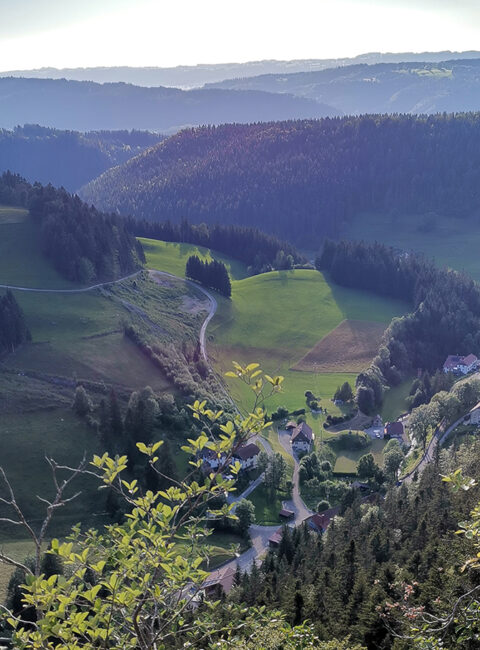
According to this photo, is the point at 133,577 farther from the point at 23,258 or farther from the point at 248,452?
the point at 23,258

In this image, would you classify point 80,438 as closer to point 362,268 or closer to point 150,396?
point 150,396

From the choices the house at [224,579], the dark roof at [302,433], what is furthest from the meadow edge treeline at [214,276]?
the house at [224,579]

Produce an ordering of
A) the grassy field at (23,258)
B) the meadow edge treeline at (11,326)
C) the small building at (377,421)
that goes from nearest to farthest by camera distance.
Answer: the meadow edge treeline at (11,326) → the small building at (377,421) → the grassy field at (23,258)

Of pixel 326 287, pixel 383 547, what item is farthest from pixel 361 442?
pixel 326 287

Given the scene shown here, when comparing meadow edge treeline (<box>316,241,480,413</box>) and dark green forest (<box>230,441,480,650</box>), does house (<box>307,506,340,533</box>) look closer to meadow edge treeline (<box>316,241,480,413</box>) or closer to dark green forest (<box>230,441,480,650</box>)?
dark green forest (<box>230,441,480,650</box>)

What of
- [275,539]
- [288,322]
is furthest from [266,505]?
[288,322]

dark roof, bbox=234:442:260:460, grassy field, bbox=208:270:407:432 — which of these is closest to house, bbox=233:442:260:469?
dark roof, bbox=234:442:260:460

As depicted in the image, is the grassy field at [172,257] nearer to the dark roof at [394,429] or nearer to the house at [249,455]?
the dark roof at [394,429]
